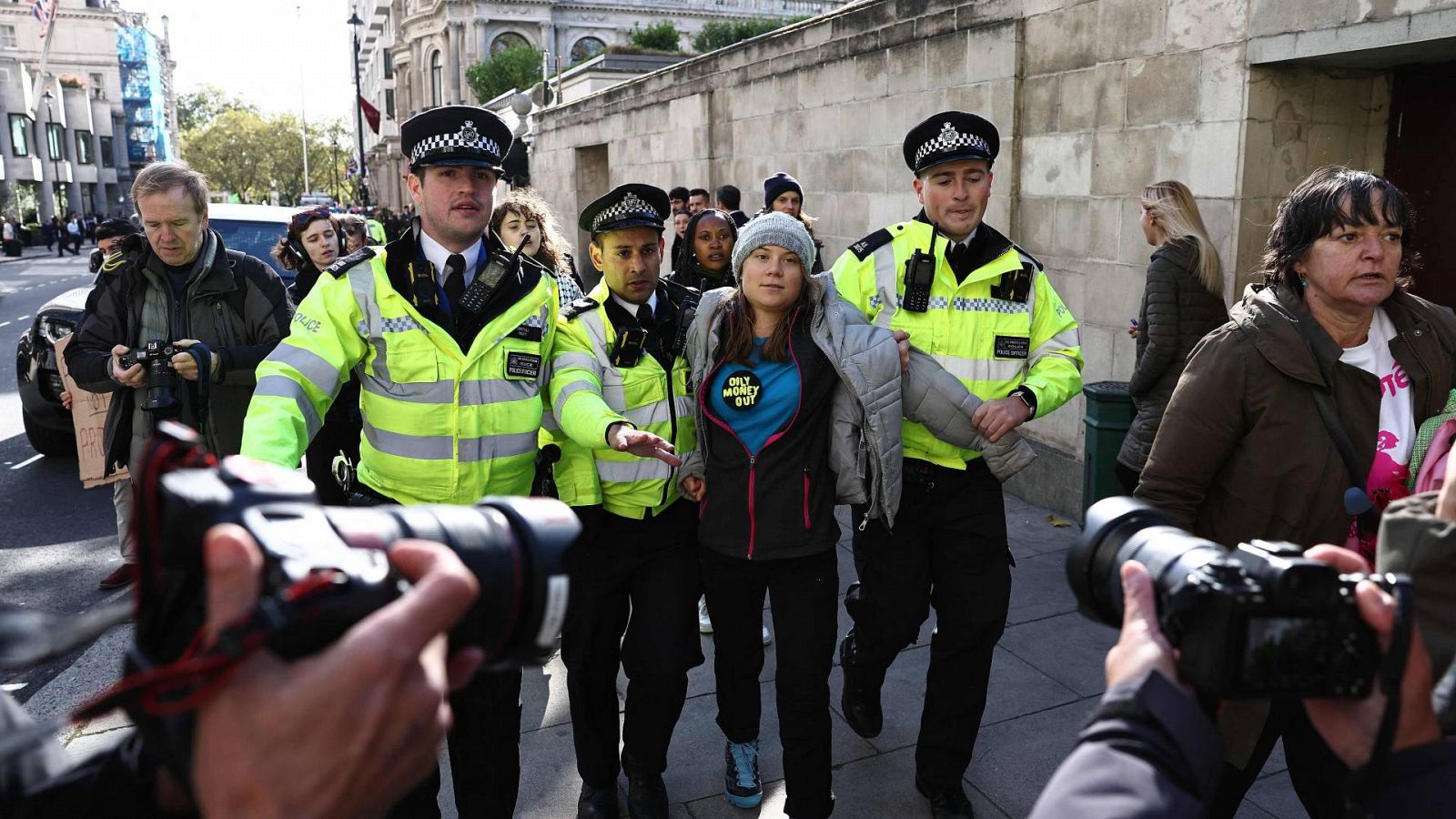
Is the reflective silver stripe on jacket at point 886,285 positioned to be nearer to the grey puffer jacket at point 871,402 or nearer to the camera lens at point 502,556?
the grey puffer jacket at point 871,402

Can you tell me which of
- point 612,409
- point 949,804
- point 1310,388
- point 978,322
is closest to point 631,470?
point 612,409

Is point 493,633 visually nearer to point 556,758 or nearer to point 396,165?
point 556,758

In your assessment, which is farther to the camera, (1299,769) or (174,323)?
(174,323)

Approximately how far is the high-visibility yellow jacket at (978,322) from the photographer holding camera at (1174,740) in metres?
2.09

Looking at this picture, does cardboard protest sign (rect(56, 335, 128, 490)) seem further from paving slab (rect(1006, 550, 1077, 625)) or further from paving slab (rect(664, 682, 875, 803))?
paving slab (rect(1006, 550, 1077, 625))

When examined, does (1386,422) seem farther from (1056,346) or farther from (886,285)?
(886,285)

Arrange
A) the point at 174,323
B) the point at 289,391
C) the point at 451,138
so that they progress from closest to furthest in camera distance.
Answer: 1. the point at 289,391
2. the point at 451,138
3. the point at 174,323

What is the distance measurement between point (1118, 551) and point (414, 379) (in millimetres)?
2074

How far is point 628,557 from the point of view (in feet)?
11.1

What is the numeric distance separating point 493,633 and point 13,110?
2731 inches

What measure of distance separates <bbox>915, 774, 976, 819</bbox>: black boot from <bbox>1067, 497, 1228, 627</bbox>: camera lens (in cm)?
193

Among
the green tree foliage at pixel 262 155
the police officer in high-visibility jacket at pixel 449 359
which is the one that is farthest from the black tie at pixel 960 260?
the green tree foliage at pixel 262 155

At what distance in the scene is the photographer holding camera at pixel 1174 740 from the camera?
127 centimetres

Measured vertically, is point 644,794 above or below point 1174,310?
below
